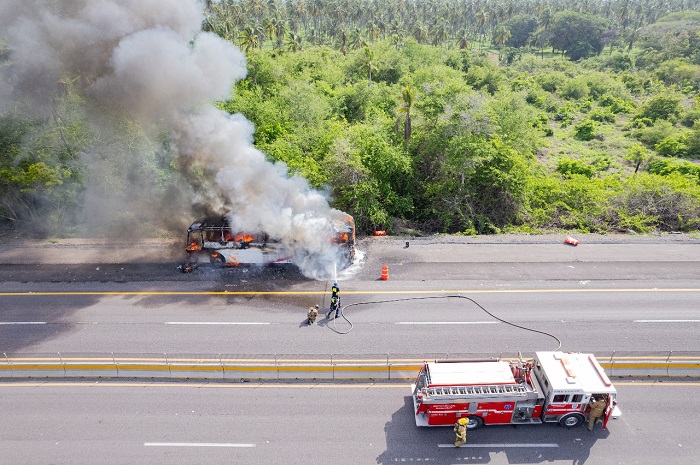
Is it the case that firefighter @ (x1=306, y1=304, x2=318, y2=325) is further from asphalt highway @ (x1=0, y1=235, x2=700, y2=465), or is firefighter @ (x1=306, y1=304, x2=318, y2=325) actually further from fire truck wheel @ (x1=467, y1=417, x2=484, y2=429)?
fire truck wheel @ (x1=467, y1=417, x2=484, y2=429)

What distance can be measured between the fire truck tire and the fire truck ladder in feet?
5.06

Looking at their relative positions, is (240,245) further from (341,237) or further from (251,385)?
(251,385)

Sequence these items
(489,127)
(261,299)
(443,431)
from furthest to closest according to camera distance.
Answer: (489,127) → (261,299) → (443,431)

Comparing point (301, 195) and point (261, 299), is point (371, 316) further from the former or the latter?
point (301, 195)

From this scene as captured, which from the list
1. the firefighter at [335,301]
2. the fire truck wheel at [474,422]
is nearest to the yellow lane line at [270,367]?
the fire truck wheel at [474,422]

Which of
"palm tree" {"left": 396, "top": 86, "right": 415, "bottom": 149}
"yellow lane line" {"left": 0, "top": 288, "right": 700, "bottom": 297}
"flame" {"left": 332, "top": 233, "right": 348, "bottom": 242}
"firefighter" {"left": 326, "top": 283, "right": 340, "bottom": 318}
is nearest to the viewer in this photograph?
"firefighter" {"left": 326, "top": 283, "right": 340, "bottom": 318}

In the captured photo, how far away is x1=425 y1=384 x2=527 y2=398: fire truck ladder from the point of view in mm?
13250

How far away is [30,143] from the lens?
28703mm

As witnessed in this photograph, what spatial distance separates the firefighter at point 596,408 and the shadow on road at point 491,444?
57 centimetres

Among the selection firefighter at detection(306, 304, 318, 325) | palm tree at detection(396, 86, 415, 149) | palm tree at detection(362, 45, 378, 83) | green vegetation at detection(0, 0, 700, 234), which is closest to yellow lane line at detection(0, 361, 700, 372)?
firefighter at detection(306, 304, 318, 325)

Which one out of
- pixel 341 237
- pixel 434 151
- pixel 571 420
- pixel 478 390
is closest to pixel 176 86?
pixel 341 237

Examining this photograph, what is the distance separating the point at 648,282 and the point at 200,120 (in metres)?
22.9

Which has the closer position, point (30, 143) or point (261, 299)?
point (261, 299)

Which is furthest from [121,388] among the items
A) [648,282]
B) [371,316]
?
[648,282]
